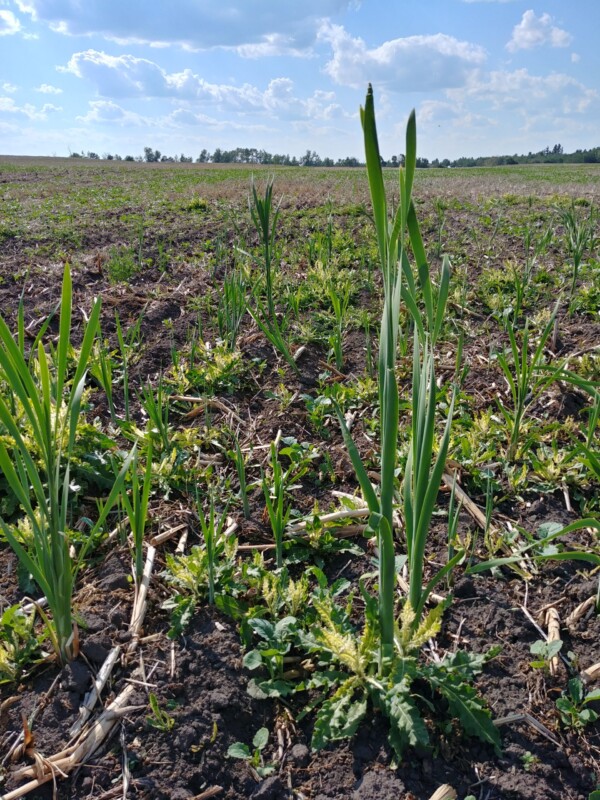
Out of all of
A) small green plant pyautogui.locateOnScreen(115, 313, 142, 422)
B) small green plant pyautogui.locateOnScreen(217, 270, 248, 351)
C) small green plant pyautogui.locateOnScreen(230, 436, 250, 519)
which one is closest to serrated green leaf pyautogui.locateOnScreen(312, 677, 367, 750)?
small green plant pyautogui.locateOnScreen(230, 436, 250, 519)

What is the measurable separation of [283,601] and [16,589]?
781 mm

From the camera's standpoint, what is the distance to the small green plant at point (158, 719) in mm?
1221

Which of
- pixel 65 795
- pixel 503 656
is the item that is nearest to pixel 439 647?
pixel 503 656

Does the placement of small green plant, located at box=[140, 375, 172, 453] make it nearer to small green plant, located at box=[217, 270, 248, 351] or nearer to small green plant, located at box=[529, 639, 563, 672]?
small green plant, located at box=[217, 270, 248, 351]

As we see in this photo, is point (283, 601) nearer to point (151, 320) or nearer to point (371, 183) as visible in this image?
point (371, 183)

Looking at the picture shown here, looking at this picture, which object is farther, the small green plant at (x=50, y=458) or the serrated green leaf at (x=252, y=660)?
the serrated green leaf at (x=252, y=660)

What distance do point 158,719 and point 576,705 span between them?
37.5 inches

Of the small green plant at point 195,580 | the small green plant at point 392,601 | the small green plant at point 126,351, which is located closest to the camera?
the small green plant at point 392,601

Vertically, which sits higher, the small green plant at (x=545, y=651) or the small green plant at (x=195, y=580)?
the small green plant at (x=195, y=580)

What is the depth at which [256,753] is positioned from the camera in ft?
3.93

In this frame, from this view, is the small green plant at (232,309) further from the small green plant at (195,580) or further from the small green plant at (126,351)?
the small green plant at (195,580)

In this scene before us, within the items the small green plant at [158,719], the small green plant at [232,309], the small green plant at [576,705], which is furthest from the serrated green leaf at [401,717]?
the small green plant at [232,309]

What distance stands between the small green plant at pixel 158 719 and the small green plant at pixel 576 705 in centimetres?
88

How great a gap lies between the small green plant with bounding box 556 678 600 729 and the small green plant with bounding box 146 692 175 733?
0.88 m
